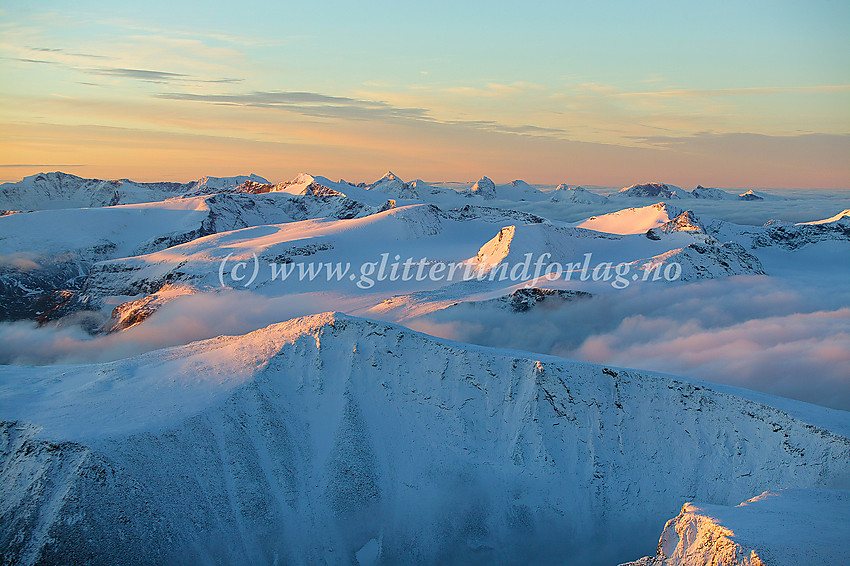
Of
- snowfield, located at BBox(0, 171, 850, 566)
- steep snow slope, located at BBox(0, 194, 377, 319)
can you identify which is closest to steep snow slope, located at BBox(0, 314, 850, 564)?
snowfield, located at BBox(0, 171, 850, 566)

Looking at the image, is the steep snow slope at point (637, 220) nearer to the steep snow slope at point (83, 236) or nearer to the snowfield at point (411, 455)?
the steep snow slope at point (83, 236)

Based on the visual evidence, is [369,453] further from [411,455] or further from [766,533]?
[766,533]

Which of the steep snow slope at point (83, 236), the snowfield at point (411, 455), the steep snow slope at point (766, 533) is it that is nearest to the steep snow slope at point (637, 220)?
the steep snow slope at point (83, 236)

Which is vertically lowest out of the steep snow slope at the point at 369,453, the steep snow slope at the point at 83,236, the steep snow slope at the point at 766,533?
the steep snow slope at the point at 83,236

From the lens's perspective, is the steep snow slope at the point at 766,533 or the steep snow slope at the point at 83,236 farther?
the steep snow slope at the point at 83,236

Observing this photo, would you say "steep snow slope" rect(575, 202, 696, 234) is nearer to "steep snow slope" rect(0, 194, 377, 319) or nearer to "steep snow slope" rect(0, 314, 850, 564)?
"steep snow slope" rect(0, 194, 377, 319)

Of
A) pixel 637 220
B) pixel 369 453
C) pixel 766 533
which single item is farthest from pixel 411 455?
pixel 637 220

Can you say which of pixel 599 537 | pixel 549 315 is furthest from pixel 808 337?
pixel 599 537
